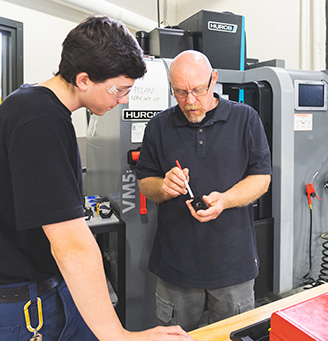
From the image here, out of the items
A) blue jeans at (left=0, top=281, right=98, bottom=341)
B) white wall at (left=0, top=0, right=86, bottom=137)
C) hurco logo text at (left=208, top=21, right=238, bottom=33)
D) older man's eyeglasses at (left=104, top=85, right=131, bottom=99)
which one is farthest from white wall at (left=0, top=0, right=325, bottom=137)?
blue jeans at (left=0, top=281, right=98, bottom=341)

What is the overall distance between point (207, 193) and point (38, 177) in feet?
2.57

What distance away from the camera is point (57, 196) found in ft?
2.18

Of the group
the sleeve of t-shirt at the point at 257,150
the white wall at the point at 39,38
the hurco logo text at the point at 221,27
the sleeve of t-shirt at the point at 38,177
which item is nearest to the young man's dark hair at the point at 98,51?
the sleeve of t-shirt at the point at 38,177

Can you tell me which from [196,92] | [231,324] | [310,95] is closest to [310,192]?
[310,95]

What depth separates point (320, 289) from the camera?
A: 112cm

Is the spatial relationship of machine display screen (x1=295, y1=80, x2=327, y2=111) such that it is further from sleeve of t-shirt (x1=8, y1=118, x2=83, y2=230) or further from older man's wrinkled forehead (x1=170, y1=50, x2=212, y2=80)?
sleeve of t-shirt (x1=8, y1=118, x2=83, y2=230)

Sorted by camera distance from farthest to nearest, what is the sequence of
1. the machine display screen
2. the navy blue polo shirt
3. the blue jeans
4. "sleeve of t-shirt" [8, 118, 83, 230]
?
the machine display screen < the navy blue polo shirt < the blue jeans < "sleeve of t-shirt" [8, 118, 83, 230]

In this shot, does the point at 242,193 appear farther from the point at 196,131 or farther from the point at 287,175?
the point at 287,175

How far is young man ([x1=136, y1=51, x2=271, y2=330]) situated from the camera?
4.24 ft

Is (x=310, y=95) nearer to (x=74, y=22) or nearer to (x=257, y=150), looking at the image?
(x=257, y=150)

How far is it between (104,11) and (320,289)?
2.71m

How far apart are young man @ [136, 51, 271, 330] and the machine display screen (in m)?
0.66

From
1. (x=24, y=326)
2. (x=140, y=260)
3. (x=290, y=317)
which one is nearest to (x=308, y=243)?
(x=140, y=260)

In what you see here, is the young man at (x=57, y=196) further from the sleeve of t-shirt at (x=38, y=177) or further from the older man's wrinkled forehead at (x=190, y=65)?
the older man's wrinkled forehead at (x=190, y=65)
